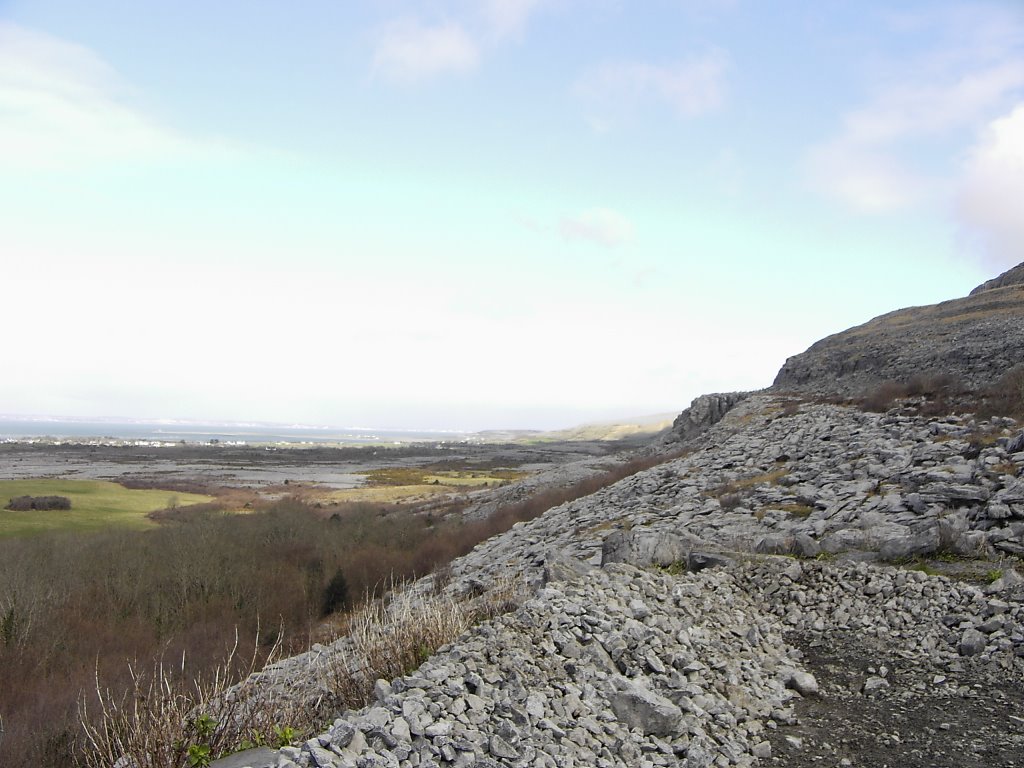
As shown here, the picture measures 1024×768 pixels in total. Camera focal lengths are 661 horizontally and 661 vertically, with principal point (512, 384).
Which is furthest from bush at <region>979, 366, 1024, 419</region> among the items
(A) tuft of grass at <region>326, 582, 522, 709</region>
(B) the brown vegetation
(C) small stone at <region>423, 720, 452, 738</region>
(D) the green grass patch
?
(D) the green grass patch

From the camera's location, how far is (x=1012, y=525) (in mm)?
11977

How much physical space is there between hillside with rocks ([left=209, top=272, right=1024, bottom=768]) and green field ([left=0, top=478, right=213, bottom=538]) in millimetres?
35962

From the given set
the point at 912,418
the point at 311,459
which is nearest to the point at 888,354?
the point at 912,418

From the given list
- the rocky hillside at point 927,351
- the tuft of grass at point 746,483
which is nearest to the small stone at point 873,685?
the tuft of grass at point 746,483

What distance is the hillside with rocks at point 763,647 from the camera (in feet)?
20.8

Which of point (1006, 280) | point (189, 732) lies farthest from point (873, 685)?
point (1006, 280)

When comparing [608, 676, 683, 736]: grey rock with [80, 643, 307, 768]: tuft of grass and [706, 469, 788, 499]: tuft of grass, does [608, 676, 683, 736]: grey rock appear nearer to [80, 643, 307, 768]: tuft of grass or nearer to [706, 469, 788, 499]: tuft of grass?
[80, 643, 307, 768]: tuft of grass

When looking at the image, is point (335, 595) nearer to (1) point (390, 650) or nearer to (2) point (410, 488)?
(1) point (390, 650)

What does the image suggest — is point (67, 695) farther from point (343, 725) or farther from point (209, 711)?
point (343, 725)

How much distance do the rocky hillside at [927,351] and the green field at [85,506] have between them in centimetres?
4309

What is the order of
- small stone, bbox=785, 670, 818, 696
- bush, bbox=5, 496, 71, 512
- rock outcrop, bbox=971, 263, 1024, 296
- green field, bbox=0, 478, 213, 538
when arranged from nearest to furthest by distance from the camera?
small stone, bbox=785, 670, 818, 696 < green field, bbox=0, 478, 213, 538 < bush, bbox=5, 496, 71, 512 < rock outcrop, bbox=971, 263, 1024, 296

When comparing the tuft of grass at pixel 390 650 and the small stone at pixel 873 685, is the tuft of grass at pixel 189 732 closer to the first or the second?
the tuft of grass at pixel 390 650

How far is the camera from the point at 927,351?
3272 cm

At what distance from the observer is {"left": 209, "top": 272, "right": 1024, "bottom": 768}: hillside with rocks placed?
634cm
